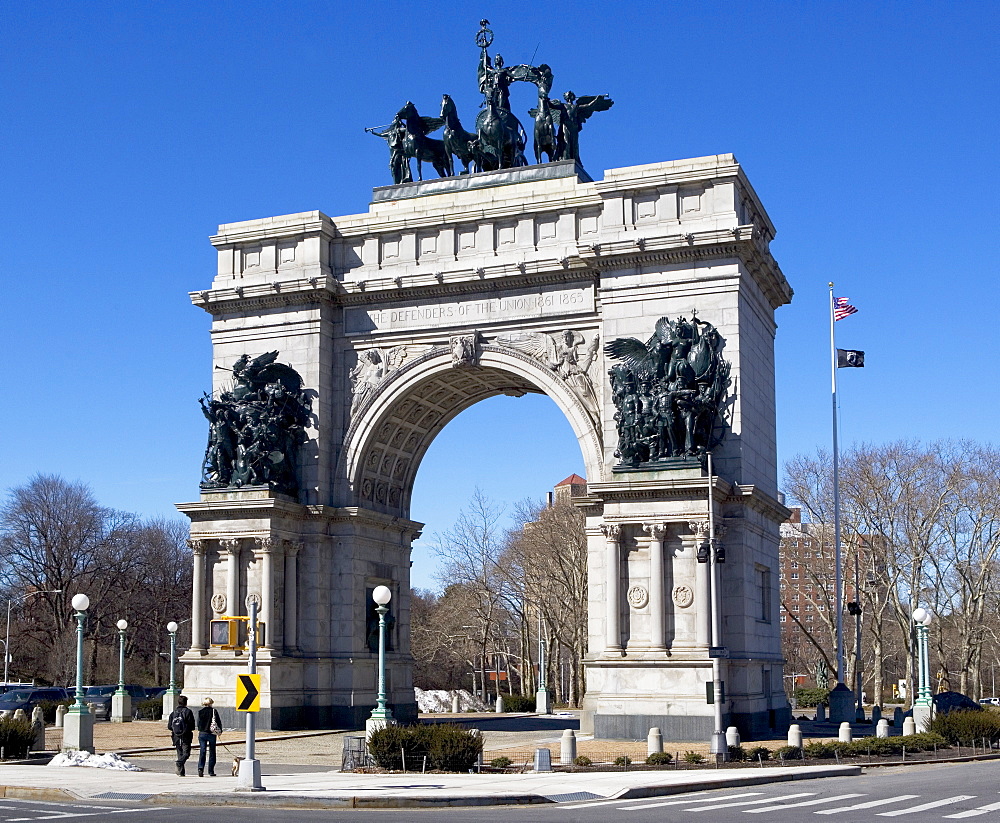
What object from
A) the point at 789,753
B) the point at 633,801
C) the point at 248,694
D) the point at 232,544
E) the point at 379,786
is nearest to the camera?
the point at 633,801

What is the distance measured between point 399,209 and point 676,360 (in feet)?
41.6

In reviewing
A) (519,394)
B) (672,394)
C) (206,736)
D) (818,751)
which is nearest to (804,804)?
Answer: (818,751)

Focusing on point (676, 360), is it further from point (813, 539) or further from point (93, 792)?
point (813, 539)

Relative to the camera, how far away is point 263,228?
148 ft

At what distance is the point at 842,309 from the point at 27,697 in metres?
36.8

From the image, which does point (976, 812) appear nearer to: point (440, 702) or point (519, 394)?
point (519, 394)

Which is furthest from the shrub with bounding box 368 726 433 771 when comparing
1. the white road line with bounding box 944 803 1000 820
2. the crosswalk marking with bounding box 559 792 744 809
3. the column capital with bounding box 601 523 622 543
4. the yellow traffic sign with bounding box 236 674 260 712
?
the white road line with bounding box 944 803 1000 820

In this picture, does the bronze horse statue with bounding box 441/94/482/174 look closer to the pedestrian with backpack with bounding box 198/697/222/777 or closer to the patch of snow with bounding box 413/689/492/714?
the pedestrian with backpack with bounding box 198/697/222/777

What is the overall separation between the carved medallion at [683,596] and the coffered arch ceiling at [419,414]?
507 centimetres

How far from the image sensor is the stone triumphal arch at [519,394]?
37.1m

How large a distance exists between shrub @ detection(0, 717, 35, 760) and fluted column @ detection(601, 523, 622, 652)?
621 inches

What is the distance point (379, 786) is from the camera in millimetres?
24500

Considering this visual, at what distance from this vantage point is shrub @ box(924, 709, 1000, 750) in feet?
115

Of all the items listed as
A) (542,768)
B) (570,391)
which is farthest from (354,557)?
(542,768)
